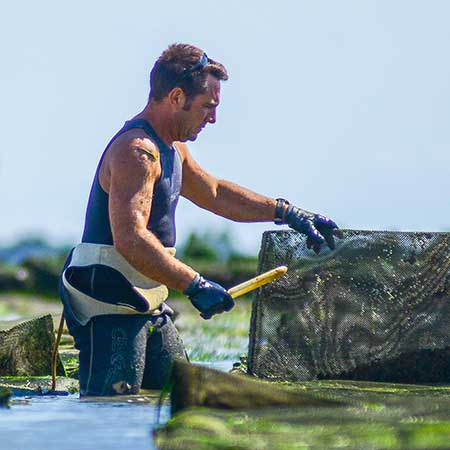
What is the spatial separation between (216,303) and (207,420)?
1.61 metres

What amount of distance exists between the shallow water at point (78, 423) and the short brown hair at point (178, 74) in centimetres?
170

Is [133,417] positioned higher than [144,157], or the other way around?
[144,157]

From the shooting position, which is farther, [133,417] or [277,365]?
[277,365]

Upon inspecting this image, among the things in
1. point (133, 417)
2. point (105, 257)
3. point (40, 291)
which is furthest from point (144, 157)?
point (40, 291)

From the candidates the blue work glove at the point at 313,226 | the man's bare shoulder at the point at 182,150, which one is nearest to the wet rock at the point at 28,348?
the man's bare shoulder at the point at 182,150

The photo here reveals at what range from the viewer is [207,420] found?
5758 millimetres

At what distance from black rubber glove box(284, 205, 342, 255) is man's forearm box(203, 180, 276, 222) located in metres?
0.13

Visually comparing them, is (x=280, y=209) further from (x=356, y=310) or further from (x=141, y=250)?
(x=141, y=250)

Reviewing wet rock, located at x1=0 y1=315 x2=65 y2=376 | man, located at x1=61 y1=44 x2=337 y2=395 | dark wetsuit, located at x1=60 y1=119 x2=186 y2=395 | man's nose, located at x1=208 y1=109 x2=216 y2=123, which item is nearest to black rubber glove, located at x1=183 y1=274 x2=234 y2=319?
man, located at x1=61 y1=44 x2=337 y2=395

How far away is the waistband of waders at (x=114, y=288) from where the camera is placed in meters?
7.50

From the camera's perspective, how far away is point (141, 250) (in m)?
7.22

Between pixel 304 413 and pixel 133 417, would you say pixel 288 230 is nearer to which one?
pixel 133 417

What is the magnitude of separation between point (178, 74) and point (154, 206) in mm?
763

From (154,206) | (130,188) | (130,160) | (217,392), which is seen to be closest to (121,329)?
(154,206)
